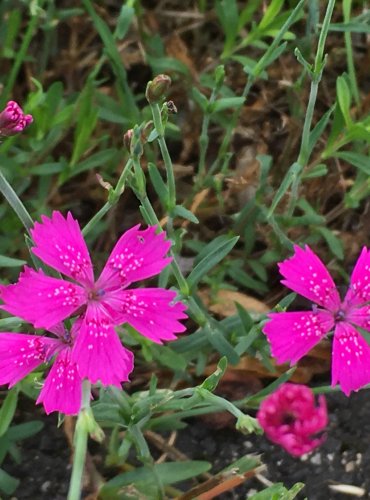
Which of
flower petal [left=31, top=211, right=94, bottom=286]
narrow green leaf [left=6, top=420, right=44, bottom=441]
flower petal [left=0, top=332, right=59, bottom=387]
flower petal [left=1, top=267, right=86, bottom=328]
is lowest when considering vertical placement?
narrow green leaf [left=6, top=420, right=44, bottom=441]

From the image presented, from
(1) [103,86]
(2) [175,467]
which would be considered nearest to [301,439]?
(2) [175,467]

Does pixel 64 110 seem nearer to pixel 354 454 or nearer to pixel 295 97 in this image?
pixel 295 97

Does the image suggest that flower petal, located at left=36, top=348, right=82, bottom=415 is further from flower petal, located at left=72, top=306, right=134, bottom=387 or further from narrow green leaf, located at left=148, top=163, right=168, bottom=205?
narrow green leaf, located at left=148, top=163, right=168, bottom=205

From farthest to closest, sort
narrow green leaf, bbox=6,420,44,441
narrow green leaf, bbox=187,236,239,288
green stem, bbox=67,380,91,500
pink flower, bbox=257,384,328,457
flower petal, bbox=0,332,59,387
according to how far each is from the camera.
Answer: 1. narrow green leaf, bbox=6,420,44,441
2. narrow green leaf, bbox=187,236,239,288
3. flower petal, bbox=0,332,59,387
4. pink flower, bbox=257,384,328,457
5. green stem, bbox=67,380,91,500

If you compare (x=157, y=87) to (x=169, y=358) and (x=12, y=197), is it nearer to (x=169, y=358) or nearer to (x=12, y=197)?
(x=12, y=197)

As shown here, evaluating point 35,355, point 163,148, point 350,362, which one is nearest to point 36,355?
point 35,355

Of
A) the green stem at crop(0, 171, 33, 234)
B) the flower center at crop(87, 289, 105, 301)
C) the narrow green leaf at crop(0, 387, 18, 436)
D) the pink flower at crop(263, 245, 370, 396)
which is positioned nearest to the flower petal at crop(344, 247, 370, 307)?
the pink flower at crop(263, 245, 370, 396)

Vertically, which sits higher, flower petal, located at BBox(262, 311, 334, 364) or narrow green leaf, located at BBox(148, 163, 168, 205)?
narrow green leaf, located at BBox(148, 163, 168, 205)
